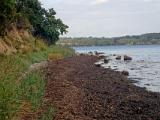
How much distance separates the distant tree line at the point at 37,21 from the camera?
49.1 metres

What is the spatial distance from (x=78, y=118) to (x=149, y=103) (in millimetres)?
Result: 5965

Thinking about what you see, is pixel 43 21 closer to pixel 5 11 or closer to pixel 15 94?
pixel 5 11

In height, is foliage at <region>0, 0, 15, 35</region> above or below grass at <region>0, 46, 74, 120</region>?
above

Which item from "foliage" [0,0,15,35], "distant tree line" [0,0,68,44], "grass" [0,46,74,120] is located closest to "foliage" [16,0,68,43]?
"distant tree line" [0,0,68,44]

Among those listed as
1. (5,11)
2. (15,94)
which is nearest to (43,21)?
(5,11)

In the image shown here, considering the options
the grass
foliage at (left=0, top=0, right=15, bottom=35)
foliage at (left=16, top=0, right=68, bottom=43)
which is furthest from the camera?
foliage at (left=16, top=0, right=68, bottom=43)

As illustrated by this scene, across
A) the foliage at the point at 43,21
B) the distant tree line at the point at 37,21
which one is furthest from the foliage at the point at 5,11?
the foliage at the point at 43,21

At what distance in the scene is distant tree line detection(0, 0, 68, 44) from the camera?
49.1 metres

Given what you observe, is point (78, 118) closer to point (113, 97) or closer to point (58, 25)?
point (113, 97)

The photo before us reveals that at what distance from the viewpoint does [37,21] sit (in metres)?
64.0

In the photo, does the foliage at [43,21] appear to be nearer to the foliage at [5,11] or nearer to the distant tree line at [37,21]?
the distant tree line at [37,21]

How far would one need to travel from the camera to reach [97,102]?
17.6 m

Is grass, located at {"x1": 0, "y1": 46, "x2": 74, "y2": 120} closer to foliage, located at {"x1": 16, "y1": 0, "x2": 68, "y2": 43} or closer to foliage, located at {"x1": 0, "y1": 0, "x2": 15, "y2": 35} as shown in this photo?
foliage, located at {"x1": 0, "y1": 0, "x2": 15, "y2": 35}

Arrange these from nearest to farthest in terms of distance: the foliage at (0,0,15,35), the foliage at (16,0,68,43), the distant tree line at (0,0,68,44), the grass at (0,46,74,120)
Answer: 1. the grass at (0,46,74,120)
2. the foliage at (0,0,15,35)
3. the distant tree line at (0,0,68,44)
4. the foliage at (16,0,68,43)
